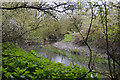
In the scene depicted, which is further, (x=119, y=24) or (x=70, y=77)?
(x=119, y=24)

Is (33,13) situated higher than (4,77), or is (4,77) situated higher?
(33,13)

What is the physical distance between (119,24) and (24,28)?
2.58 m

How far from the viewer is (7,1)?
2121mm

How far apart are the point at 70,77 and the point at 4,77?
0.85 m

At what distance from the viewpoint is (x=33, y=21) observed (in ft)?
11.5

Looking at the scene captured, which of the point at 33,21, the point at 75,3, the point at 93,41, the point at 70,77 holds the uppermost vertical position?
the point at 33,21

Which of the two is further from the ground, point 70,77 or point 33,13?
point 33,13

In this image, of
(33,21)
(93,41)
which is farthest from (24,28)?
(93,41)

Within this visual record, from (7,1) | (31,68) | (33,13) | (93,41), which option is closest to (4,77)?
(31,68)

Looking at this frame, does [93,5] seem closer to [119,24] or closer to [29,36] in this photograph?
[119,24]

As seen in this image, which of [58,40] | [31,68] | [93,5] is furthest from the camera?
[58,40]

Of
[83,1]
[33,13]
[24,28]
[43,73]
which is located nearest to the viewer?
[83,1]

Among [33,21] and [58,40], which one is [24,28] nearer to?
[33,21]

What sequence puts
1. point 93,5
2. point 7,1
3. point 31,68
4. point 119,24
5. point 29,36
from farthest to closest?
point 29,36, point 119,24, point 7,1, point 31,68, point 93,5
